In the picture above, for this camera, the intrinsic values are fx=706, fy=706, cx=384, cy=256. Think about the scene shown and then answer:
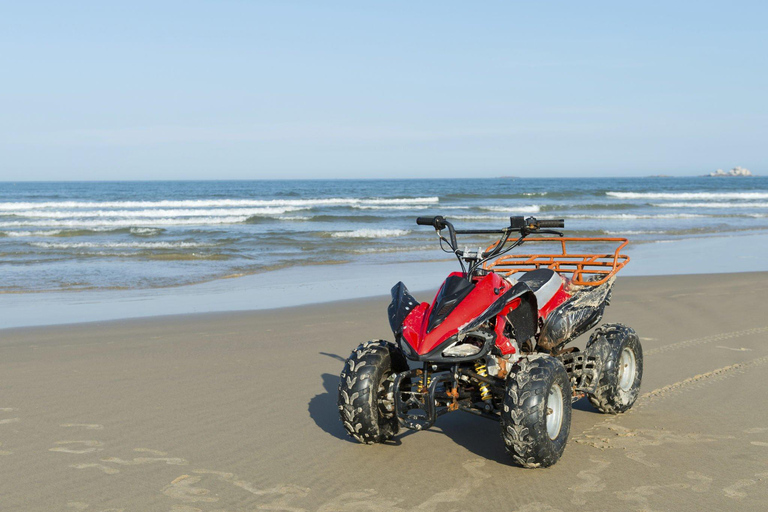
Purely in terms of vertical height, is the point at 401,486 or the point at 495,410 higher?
the point at 495,410

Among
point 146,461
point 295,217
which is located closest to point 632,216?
point 295,217

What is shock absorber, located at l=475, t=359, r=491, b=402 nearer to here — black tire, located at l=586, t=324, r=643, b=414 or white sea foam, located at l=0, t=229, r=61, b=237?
black tire, located at l=586, t=324, r=643, b=414

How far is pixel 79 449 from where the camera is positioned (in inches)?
175

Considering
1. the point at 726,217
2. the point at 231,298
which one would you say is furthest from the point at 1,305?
the point at 726,217

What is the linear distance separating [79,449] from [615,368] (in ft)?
12.0

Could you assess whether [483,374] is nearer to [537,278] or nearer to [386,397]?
[386,397]

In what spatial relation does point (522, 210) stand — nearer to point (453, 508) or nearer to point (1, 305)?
point (1, 305)

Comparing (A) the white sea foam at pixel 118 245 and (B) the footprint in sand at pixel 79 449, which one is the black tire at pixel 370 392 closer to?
(B) the footprint in sand at pixel 79 449

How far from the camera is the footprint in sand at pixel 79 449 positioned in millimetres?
4434

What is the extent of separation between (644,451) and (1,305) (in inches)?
369

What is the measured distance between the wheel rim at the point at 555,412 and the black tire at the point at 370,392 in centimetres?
94

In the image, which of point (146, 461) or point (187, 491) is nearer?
point (187, 491)

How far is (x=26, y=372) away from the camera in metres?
6.25

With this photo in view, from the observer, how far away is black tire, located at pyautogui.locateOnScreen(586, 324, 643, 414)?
5.03m
